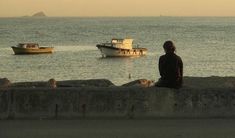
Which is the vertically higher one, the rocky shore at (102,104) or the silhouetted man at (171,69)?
the silhouetted man at (171,69)

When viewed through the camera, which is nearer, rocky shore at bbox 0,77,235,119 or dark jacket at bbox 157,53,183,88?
rocky shore at bbox 0,77,235,119

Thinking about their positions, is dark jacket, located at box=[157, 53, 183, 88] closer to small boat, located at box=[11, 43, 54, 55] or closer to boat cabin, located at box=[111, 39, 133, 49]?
boat cabin, located at box=[111, 39, 133, 49]

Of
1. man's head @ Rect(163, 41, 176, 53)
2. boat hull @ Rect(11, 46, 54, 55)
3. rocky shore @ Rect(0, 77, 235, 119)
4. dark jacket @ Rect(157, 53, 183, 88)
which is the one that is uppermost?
man's head @ Rect(163, 41, 176, 53)

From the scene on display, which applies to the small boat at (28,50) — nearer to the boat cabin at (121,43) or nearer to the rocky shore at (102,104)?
the boat cabin at (121,43)

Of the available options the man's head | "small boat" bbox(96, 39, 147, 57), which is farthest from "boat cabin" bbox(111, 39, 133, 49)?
the man's head

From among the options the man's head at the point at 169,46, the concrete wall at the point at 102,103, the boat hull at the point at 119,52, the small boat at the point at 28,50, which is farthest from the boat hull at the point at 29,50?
the man's head at the point at 169,46

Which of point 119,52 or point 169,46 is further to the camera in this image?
point 119,52

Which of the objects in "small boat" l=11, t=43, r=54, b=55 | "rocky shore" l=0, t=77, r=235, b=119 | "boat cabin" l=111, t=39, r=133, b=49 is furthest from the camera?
"small boat" l=11, t=43, r=54, b=55

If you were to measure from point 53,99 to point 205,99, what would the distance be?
2.72 meters

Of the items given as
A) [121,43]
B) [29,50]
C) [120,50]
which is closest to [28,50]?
[29,50]

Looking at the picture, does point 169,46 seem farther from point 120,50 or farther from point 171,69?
point 120,50

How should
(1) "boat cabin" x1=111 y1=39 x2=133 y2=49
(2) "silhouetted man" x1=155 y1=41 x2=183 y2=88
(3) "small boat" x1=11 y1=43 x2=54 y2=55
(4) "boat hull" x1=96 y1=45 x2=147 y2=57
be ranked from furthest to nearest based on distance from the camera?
(3) "small boat" x1=11 y1=43 x2=54 y2=55, (1) "boat cabin" x1=111 y1=39 x2=133 y2=49, (4) "boat hull" x1=96 y1=45 x2=147 y2=57, (2) "silhouetted man" x1=155 y1=41 x2=183 y2=88

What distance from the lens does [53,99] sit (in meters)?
11.4

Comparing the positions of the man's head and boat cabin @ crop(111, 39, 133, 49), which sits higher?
the man's head
